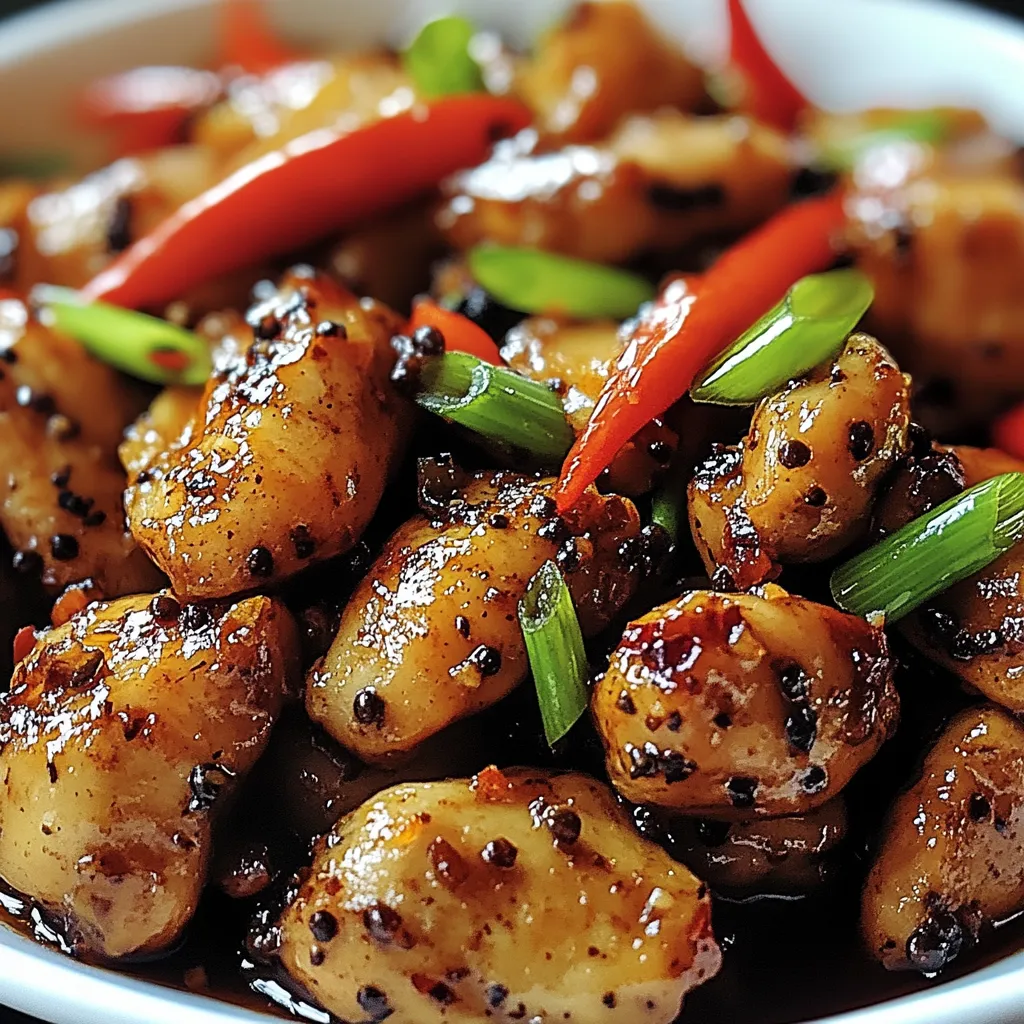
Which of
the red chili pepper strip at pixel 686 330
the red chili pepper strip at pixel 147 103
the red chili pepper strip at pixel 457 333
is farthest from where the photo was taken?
the red chili pepper strip at pixel 147 103

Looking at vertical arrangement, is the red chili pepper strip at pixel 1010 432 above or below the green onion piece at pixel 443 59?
below

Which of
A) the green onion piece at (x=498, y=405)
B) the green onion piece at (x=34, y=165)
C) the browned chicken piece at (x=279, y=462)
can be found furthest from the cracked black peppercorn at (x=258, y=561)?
the green onion piece at (x=34, y=165)

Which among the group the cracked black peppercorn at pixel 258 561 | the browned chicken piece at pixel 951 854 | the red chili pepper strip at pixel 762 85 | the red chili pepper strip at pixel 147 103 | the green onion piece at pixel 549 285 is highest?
the red chili pepper strip at pixel 147 103

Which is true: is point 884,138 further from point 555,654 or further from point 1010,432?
point 555,654

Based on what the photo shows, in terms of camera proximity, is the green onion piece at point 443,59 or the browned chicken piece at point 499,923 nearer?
the browned chicken piece at point 499,923

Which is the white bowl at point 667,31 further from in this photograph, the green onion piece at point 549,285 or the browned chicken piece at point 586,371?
the browned chicken piece at point 586,371

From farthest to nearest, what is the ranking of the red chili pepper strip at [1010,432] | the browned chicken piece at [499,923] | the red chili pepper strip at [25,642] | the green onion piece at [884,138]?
the green onion piece at [884,138], the red chili pepper strip at [1010,432], the red chili pepper strip at [25,642], the browned chicken piece at [499,923]

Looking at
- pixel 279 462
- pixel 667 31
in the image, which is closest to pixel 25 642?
pixel 279 462
